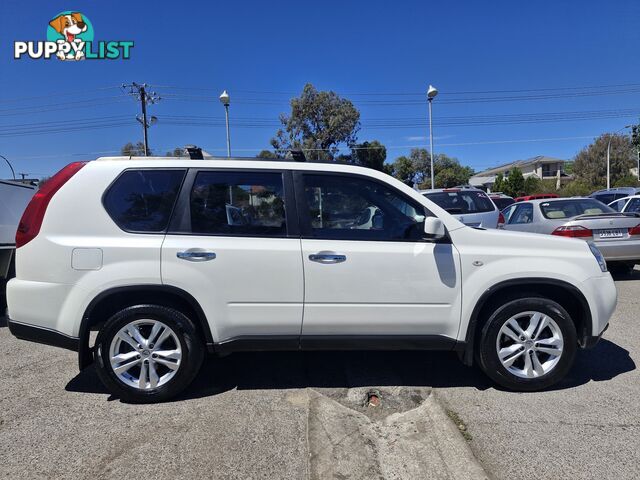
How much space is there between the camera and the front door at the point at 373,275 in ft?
11.0

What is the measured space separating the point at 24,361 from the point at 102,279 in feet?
6.87

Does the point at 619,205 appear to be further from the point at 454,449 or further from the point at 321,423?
the point at 321,423

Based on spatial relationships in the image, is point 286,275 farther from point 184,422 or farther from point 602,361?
point 602,361

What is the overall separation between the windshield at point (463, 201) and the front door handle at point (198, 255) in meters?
7.05

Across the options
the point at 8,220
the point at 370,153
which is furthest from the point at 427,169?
the point at 8,220

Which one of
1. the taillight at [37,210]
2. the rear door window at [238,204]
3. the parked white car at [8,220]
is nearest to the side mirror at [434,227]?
the rear door window at [238,204]

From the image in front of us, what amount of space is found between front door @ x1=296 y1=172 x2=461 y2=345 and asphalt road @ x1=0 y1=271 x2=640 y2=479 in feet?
1.92

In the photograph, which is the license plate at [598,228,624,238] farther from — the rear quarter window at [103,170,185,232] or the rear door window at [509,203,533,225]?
the rear quarter window at [103,170,185,232]

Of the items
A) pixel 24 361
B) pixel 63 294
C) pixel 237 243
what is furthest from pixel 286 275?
pixel 24 361

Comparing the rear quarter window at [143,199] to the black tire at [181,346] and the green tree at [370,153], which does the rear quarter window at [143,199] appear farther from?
the green tree at [370,153]

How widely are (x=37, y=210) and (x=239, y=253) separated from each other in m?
1.60

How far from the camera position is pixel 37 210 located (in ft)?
11.0

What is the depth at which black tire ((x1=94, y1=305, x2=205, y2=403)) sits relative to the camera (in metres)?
3.34

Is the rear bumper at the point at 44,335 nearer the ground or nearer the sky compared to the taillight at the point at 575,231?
nearer the ground
